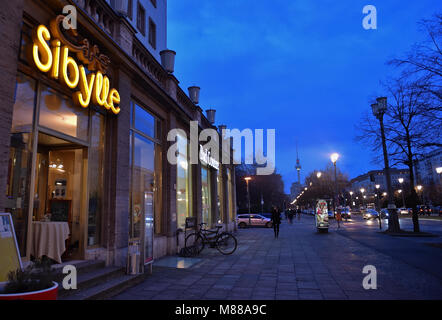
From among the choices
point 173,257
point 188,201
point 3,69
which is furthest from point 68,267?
point 188,201

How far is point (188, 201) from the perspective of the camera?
1455 cm

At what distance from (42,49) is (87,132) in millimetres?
2475

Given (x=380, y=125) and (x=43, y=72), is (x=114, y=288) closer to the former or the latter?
(x=43, y=72)

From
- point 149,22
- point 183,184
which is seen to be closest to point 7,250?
point 183,184

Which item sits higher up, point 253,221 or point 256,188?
point 256,188

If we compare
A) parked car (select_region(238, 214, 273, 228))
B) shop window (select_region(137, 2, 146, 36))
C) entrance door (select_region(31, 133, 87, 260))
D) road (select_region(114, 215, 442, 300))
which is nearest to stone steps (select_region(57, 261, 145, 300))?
road (select_region(114, 215, 442, 300))

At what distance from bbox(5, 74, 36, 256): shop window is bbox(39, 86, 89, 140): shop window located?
0.37 metres

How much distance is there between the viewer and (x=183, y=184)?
45.6ft

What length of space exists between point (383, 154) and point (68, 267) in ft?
60.6

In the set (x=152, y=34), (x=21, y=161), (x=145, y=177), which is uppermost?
(x=152, y=34)

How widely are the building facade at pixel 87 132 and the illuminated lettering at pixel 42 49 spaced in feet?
0.06

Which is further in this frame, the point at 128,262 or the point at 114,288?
the point at 128,262

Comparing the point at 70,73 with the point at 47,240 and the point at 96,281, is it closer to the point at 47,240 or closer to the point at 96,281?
the point at 47,240

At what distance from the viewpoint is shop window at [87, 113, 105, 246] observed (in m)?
7.55
